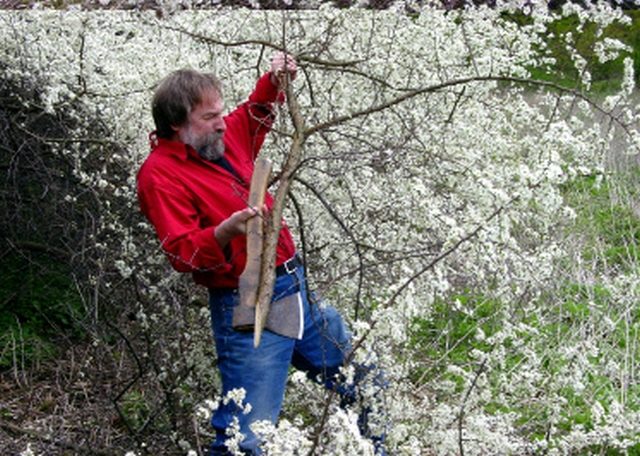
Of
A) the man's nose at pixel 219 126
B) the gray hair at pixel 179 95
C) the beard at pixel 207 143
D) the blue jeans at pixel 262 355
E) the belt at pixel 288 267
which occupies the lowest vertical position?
the blue jeans at pixel 262 355

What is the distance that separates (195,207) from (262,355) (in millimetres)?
516

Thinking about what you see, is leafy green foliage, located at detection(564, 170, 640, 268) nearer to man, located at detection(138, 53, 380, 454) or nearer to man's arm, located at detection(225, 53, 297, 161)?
man's arm, located at detection(225, 53, 297, 161)

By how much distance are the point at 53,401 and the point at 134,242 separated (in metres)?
1.04

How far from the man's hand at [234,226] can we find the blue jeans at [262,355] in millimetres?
308

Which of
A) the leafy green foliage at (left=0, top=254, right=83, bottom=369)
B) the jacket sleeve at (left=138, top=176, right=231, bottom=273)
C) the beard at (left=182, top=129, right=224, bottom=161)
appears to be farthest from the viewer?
the leafy green foliage at (left=0, top=254, right=83, bottom=369)

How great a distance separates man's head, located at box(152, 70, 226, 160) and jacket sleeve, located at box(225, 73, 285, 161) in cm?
31

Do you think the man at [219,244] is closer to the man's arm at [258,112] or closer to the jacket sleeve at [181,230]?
the jacket sleeve at [181,230]

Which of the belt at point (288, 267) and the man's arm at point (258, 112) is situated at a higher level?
the man's arm at point (258, 112)

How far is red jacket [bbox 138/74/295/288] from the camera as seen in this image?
3125mm

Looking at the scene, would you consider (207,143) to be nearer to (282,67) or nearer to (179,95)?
(179,95)

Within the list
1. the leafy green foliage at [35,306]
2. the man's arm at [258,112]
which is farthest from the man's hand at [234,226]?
the leafy green foliage at [35,306]

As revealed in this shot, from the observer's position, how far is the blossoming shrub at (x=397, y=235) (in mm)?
3367

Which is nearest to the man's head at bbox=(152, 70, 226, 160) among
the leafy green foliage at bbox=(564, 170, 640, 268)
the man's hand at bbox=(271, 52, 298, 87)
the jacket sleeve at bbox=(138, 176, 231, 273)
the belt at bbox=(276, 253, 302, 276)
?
the jacket sleeve at bbox=(138, 176, 231, 273)

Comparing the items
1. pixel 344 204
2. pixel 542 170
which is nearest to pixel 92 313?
pixel 344 204
